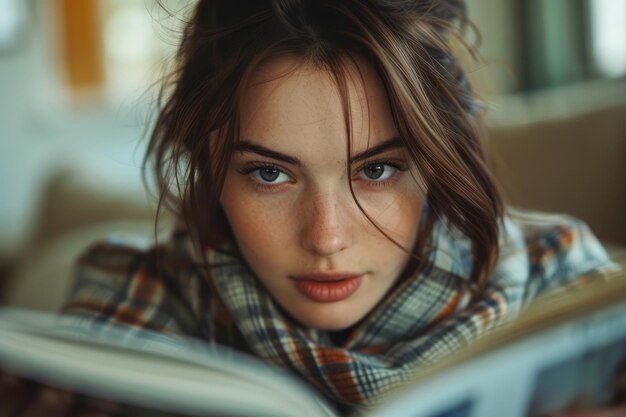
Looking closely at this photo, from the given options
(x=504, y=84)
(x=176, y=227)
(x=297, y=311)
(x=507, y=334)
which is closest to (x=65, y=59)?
(x=504, y=84)

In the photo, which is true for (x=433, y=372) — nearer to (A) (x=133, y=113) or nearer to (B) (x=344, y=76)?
(B) (x=344, y=76)

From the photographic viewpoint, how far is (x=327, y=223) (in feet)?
1.54

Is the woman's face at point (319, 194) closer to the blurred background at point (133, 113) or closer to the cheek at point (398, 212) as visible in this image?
the cheek at point (398, 212)

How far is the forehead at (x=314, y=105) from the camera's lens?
46cm

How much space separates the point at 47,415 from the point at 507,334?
29 cm

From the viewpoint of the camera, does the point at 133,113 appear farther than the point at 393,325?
Yes

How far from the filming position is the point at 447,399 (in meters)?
0.40

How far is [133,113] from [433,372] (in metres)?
0.69

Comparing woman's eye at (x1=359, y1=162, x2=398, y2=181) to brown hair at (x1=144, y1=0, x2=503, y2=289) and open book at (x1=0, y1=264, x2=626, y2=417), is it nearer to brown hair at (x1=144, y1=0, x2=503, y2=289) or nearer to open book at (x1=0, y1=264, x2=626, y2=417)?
brown hair at (x1=144, y1=0, x2=503, y2=289)

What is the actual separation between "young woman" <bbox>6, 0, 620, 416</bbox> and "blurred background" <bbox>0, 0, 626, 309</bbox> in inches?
2.9

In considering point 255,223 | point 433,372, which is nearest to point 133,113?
point 255,223

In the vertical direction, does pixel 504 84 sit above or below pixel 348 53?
below

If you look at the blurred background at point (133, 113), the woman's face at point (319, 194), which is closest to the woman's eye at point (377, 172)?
the woman's face at point (319, 194)

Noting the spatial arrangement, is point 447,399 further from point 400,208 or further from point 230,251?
point 230,251
